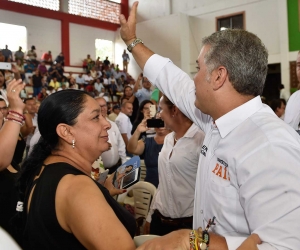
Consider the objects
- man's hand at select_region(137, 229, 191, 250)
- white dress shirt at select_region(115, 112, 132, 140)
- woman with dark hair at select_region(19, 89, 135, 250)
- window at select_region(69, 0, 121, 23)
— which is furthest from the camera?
window at select_region(69, 0, 121, 23)

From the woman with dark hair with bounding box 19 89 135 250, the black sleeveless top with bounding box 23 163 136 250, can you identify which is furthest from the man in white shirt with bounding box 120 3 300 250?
the black sleeveless top with bounding box 23 163 136 250

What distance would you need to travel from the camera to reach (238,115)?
3.93 feet

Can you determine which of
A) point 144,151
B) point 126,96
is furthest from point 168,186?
point 126,96

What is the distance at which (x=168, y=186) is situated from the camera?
2367 mm

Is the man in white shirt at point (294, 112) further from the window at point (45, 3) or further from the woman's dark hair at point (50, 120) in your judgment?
the window at point (45, 3)

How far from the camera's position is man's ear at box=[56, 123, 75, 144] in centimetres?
144

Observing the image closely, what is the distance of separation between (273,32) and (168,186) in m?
11.4

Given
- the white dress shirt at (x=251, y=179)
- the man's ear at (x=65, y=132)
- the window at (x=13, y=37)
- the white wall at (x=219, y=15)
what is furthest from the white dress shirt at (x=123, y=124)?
the window at (x=13, y=37)

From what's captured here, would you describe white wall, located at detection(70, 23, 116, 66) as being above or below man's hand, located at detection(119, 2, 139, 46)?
above

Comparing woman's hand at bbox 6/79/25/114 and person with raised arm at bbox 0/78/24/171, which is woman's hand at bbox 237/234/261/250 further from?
woman's hand at bbox 6/79/25/114

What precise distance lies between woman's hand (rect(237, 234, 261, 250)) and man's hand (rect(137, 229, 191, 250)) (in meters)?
0.16

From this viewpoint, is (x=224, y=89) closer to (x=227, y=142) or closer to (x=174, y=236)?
(x=227, y=142)

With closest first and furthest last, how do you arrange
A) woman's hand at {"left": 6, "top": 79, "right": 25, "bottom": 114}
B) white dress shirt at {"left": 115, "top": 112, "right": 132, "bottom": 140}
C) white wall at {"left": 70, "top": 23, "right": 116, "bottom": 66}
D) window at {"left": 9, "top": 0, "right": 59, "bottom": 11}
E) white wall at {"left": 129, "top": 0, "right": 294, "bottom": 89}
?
woman's hand at {"left": 6, "top": 79, "right": 25, "bottom": 114}, white dress shirt at {"left": 115, "top": 112, "right": 132, "bottom": 140}, white wall at {"left": 129, "top": 0, "right": 294, "bottom": 89}, window at {"left": 9, "top": 0, "right": 59, "bottom": 11}, white wall at {"left": 70, "top": 23, "right": 116, "bottom": 66}

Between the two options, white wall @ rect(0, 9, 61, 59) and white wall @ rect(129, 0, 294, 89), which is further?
white wall @ rect(0, 9, 61, 59)
